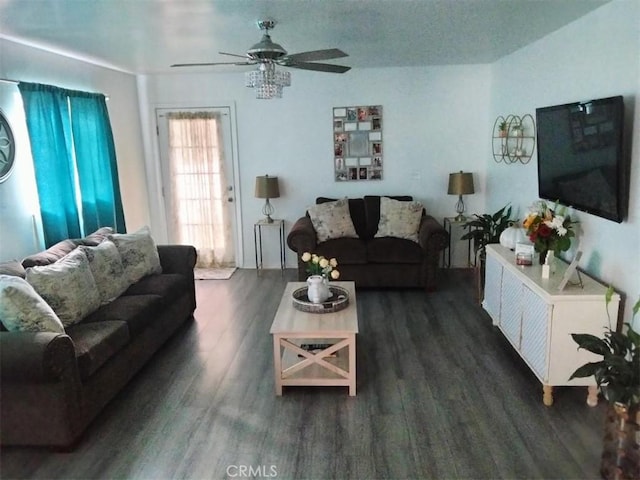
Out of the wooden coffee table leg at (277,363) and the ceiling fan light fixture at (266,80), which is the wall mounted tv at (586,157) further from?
the wooden coffee table leg at (277,363)

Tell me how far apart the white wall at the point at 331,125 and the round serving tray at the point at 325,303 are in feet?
8.26

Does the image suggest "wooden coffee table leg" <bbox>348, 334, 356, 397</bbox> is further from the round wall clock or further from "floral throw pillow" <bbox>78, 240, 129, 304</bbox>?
the round wall clock

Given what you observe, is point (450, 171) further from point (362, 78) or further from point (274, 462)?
point (274, 462)

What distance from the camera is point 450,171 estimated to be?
5828 millimetres

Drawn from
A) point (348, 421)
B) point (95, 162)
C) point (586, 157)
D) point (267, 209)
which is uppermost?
point (95, 162)

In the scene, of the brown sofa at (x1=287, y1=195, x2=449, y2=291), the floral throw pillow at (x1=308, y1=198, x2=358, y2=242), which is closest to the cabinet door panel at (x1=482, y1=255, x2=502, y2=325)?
the brown sofa at (x1=287, y1=195, x2=449, y2=291)

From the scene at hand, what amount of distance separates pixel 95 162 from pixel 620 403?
183 inches

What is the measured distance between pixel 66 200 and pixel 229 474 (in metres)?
2.97

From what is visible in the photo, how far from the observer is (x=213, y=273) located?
602cm

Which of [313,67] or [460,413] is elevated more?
[313,67]

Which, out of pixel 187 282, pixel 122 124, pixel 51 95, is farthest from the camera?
pixel 122 124

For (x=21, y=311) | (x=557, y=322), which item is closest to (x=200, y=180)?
(x=21, y=311)

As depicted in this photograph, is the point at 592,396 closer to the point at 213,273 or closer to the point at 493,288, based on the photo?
the point at 493,288

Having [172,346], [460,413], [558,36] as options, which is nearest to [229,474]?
[460,413]
